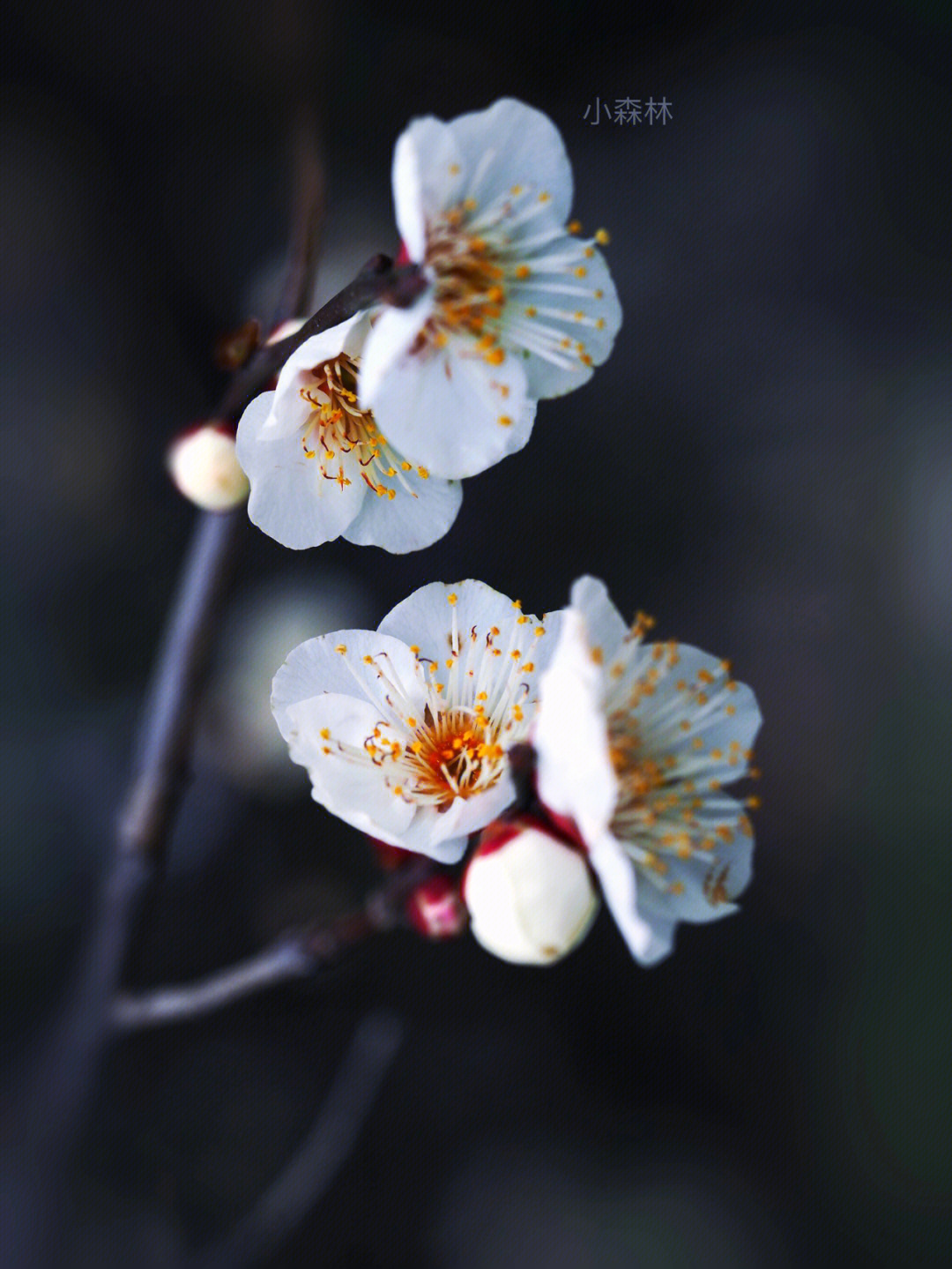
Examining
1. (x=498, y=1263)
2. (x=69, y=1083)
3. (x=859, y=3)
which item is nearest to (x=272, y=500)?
(x=69, y=1083)

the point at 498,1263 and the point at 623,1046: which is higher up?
the point at 623,1046

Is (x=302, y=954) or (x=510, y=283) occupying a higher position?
(x=510, y=283)

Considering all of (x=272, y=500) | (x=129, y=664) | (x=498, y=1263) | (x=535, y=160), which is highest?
(x=535, y=160)

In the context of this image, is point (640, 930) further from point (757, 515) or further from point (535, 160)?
point (757, 515)

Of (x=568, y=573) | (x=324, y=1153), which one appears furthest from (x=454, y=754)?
(x=324, y=1153)

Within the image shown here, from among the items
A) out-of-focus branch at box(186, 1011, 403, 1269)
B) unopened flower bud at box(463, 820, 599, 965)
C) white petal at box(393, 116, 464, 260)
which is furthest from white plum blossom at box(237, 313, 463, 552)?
out-of-focus branch at box(186, 1011, 403, 1269)

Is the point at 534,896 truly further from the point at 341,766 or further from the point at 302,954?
the point at 302,954
